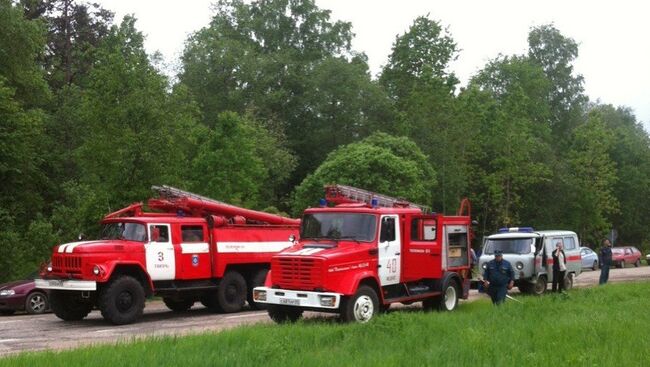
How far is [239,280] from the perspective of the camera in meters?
20.4

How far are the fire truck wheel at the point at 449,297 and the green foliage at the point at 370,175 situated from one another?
62.4 feet

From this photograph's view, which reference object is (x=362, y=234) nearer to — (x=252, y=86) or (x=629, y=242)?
(x=252, y=86)

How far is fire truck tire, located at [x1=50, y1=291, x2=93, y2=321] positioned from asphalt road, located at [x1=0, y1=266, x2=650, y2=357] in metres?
0.21

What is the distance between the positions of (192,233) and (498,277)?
25.4 ft

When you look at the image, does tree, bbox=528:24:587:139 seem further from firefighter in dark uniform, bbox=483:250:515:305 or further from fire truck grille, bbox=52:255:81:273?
fire truck grille, bbox=52:255:81:273

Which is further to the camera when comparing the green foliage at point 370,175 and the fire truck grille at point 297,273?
the green foliage at point 370,175

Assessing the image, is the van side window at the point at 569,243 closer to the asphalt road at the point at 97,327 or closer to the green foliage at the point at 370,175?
the asphalt road at the point at 97,327

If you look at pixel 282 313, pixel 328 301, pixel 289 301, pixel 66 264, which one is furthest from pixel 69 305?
pixel 328 301

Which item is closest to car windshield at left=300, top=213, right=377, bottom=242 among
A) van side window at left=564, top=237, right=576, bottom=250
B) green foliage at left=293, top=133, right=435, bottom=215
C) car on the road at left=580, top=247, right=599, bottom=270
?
van side window at left=564, top=237, right=576, bottom=250

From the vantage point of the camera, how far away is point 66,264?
1711cm

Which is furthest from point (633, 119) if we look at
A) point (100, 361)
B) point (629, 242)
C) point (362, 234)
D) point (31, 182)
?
point (100, 361)

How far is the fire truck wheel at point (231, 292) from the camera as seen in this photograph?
19922 mm

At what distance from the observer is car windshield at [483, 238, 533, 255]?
23.9 m

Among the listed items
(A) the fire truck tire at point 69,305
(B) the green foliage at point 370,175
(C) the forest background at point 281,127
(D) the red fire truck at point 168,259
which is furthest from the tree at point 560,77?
(A) the fire truck tire at point 69,305
